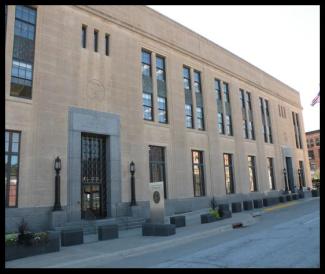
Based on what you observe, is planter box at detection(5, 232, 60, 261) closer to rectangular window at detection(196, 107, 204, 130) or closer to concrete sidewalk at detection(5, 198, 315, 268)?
concrete sidewalk at detection(5, 198, 315, 268)

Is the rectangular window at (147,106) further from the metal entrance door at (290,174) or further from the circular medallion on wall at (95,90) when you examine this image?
the metal entrance door at (290,174)

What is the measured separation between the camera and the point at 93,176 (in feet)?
74.4

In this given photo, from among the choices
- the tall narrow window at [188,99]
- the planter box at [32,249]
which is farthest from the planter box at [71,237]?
the tall narrow window at [188,99]

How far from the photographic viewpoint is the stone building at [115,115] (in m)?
19.5

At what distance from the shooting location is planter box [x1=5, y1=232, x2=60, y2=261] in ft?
40.8

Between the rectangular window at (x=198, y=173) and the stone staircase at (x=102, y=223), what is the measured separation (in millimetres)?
8207

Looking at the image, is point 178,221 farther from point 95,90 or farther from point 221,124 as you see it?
point 221,124

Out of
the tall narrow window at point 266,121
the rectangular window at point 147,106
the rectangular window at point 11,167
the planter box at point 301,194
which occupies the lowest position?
the planter box at point 301,194

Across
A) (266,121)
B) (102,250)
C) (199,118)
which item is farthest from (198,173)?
(102,250)

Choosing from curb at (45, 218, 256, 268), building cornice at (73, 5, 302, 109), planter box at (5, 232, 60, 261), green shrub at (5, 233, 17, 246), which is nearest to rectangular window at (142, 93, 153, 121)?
A: building cornice at (73, 5, 302, 109)

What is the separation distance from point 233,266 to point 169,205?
57.4ft

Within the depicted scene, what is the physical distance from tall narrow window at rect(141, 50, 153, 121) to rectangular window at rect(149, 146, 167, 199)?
263 centimetres

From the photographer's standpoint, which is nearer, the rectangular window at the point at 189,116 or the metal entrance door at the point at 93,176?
the metal entrance door at the point at 93,176

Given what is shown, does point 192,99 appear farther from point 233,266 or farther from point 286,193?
point 233,266
